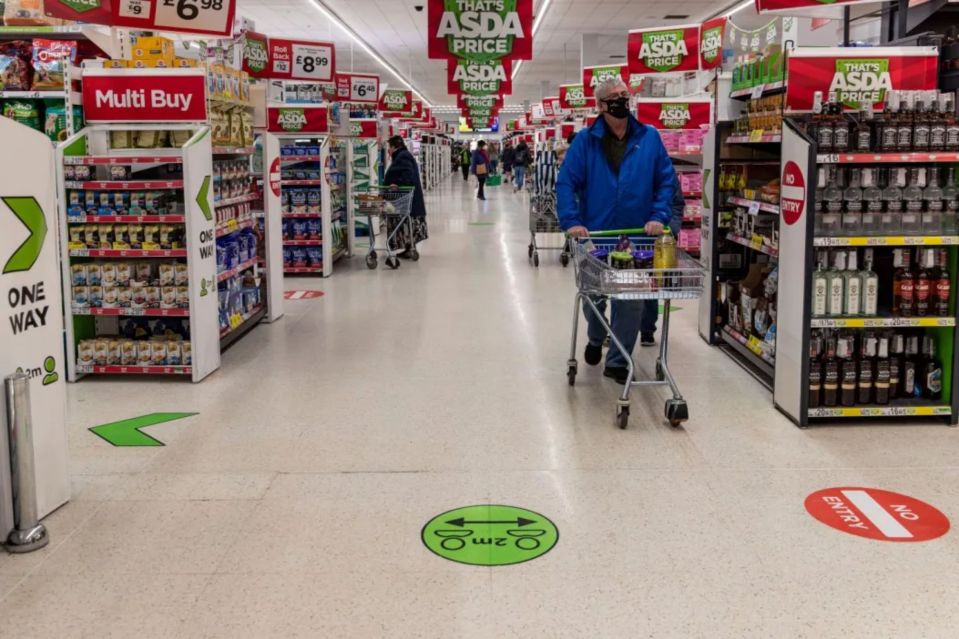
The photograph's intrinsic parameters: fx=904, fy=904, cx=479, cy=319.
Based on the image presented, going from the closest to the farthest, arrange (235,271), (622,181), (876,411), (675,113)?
(876,411) < (622,181) < (235,271) < (675,113)

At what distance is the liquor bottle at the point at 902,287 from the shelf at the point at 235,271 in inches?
167

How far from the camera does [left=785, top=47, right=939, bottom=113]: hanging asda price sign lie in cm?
513

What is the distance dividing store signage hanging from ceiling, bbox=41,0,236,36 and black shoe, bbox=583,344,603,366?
3.63 m

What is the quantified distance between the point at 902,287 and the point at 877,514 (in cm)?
148

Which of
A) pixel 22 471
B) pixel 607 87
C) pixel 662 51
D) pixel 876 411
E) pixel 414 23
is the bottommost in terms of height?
pixel 876 411

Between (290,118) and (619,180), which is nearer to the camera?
(619,180)

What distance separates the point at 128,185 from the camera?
18.2 feet

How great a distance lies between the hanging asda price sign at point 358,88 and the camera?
17.0 meters

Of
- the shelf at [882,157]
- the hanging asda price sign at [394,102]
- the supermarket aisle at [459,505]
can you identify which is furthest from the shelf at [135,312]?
the hanging asda price sign at [394,102]

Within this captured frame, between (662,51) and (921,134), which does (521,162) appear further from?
(921,134)

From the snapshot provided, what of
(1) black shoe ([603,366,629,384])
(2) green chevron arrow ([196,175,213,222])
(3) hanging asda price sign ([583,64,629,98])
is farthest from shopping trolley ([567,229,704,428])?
(3) hanging asda price sign ([583,64,629,98])

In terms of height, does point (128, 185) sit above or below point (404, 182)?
below

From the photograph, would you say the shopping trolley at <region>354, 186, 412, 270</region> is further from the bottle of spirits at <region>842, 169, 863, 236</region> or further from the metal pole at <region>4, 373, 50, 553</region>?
the metal pole at <region>4, 373, 50, 553</region>

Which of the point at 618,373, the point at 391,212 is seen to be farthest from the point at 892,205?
the point at 391,212
